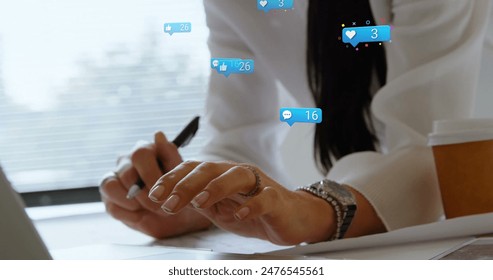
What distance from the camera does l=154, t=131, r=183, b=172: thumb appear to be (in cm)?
69

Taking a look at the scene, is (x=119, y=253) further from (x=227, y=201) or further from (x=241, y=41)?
(x=241, y=41)

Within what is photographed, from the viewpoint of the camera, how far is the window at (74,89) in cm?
68

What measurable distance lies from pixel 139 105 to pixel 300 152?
5.8 inches

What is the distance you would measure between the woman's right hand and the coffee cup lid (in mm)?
225

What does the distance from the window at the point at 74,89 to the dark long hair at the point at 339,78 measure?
3.8 inches

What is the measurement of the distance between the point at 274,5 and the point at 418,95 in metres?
0.15

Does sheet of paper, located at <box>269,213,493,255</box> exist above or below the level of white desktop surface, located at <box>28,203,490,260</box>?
above

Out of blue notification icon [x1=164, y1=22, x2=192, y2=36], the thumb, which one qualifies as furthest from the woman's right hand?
blue notification icon [x1=164, y1=22, x2=192, y2=36]

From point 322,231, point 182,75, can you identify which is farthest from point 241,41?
point 322,231

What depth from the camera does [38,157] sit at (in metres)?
0.69

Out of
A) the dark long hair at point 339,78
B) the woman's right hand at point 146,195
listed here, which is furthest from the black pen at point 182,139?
the dark long hair at point 339,78

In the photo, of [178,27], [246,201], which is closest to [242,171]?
[246,201]

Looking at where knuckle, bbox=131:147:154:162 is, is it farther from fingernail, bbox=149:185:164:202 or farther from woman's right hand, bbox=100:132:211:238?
fingernail, bbox=149:185:164:202
